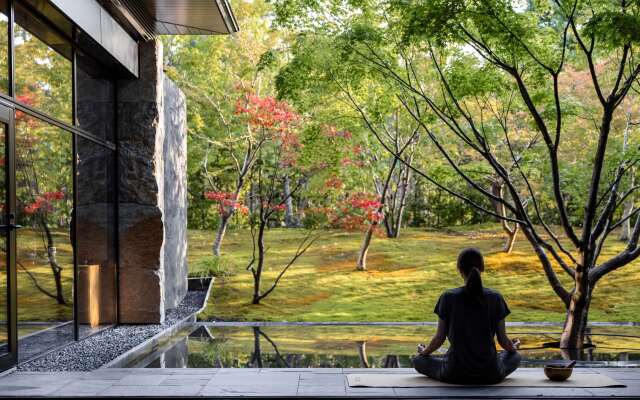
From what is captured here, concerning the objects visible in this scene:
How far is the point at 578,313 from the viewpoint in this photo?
26.4 feet

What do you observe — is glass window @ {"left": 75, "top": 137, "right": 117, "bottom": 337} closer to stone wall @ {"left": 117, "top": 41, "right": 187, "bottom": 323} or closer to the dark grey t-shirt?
stone wall @ {"left": 117, "top": 41, "right": 187, "bottom": 323}

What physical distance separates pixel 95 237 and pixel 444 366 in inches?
195

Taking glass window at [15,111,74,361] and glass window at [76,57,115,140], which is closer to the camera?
glass window at [15,111,74,361]

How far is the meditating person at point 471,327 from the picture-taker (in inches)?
183

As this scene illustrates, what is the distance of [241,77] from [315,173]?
2.71 metres

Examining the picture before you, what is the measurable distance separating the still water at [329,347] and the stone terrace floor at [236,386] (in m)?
0.71

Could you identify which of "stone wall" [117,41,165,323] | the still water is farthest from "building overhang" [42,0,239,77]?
the still water

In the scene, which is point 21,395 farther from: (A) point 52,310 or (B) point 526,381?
(B) point 526,381

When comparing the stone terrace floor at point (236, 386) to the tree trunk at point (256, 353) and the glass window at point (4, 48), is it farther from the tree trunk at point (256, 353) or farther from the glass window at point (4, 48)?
the glass window at point (4, 48)

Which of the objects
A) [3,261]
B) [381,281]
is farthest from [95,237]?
[381,281]

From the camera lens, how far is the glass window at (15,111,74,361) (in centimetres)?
576

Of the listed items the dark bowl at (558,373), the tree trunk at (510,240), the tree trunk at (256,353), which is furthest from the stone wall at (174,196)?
the tree trunk at (510,240)

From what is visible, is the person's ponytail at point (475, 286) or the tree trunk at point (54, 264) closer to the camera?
the person's ponytail at point (475, 286)

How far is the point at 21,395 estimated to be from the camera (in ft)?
14.7
